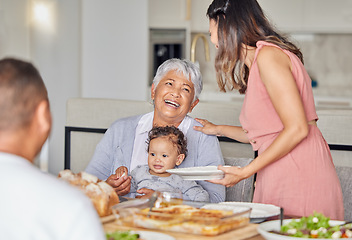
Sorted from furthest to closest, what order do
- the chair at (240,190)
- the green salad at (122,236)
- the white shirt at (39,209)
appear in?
the chair at (240,190), the green salad at (122,236), the white shirt at (39,209)

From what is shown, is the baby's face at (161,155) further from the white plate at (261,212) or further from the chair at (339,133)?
the chair at (339,133)

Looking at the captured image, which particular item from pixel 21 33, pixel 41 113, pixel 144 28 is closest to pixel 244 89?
pixel 41 113

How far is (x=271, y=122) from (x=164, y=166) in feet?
1.83

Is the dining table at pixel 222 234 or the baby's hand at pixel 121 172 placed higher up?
the baby's hand at pixel 121 172

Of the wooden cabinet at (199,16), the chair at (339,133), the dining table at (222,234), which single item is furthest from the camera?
the wooden cabinet at (199,16)

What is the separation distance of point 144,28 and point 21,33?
1.52 meters

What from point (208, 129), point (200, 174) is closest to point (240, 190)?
point (208, 129)

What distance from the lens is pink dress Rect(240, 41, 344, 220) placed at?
2010mm

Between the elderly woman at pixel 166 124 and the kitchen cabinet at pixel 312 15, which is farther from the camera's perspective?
the kitchen cabinet at pixel 312 15

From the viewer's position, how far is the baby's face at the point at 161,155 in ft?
7.84

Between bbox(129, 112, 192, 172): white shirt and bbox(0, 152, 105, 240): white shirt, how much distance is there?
1.55m

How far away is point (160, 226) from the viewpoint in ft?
5.15

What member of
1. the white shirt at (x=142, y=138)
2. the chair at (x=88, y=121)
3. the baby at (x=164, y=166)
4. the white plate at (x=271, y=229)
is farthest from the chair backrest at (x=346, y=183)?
the chair at (x=88, y=121)

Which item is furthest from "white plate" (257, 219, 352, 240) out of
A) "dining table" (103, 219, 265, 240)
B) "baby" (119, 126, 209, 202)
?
"baby" (119, 126, 209, 202)
